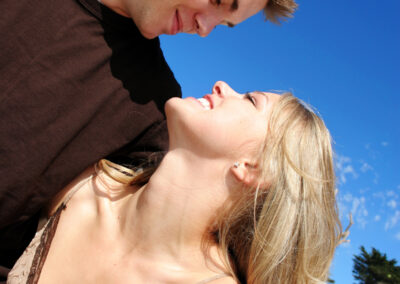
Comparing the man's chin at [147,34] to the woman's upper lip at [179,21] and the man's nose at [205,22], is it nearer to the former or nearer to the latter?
the woman's upper lip at [179,21]

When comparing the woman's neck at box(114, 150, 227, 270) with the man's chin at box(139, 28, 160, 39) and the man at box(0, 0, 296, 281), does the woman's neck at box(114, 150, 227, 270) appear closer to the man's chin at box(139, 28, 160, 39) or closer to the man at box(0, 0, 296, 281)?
the man at box(0, 0, 296, 281)

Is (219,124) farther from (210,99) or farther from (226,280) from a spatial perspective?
(226,280)

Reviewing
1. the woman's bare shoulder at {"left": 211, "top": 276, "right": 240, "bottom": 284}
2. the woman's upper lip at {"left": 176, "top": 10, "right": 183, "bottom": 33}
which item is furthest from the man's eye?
the woman's bare shoulder at {"left": 211, "top": 276, "right": 240, "bottom": 284}

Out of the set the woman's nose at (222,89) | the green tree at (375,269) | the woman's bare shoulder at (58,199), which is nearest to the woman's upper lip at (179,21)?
the woman's nose at (222,89)

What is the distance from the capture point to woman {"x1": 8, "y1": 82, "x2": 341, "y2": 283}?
7.74ft

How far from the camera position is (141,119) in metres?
2.75

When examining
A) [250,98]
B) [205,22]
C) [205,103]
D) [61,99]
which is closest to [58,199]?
[61,99]

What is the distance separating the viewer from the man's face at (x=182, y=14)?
2.63 metres

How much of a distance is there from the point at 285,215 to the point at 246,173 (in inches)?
15.9

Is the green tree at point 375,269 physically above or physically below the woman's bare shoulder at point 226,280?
above

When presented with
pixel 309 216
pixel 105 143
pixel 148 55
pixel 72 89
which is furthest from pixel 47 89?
pixel 309 216

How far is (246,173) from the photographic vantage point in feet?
8.26

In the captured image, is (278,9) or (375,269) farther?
(375,269)

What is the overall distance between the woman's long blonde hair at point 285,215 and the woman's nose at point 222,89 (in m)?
0.36
